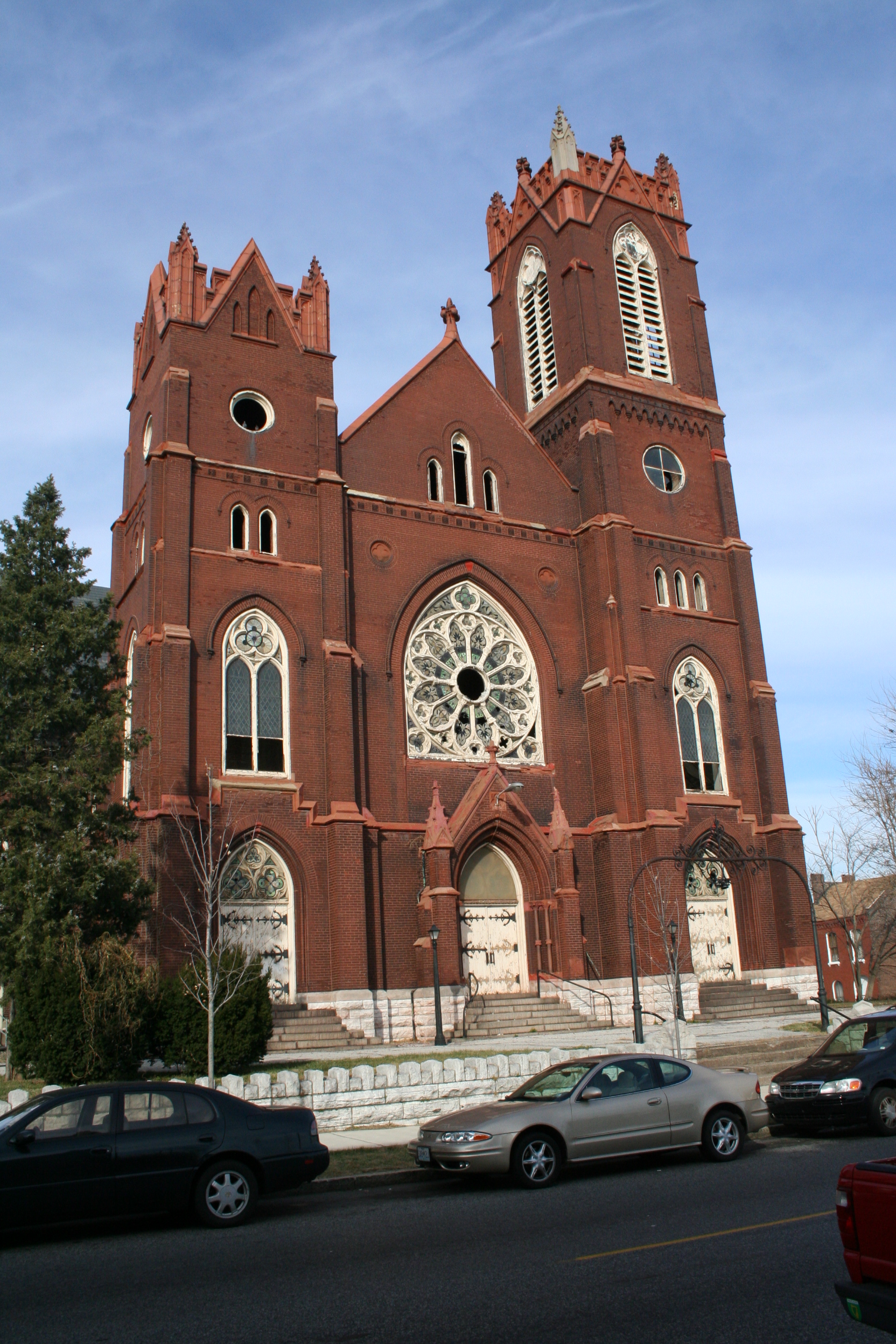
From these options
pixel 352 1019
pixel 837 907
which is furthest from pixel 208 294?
pixel 837 907

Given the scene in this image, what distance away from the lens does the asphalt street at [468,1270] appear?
21.3 ft

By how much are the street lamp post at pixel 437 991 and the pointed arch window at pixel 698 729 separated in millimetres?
9534

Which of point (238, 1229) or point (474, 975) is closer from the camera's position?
point (238, 1229)

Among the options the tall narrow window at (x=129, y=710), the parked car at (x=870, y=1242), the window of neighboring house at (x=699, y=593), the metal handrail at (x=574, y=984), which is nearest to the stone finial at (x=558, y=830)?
the metal handrail at (x=574, y=984)

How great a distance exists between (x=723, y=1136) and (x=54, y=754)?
13.1 metres

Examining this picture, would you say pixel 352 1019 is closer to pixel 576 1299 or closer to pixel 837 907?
pixel 576 1299

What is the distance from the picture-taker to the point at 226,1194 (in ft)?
32.6

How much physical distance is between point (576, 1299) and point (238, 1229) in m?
4.06

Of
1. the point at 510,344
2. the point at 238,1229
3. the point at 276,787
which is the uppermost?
the point at 510,344

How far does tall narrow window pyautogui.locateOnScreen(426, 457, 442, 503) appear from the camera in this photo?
30172 mm

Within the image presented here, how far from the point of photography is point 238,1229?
32.1 feet

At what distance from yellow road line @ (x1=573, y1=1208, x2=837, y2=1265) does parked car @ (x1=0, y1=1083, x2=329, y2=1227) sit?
10.7 ft

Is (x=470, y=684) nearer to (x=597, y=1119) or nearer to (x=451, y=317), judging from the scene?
(x=451, y=317)

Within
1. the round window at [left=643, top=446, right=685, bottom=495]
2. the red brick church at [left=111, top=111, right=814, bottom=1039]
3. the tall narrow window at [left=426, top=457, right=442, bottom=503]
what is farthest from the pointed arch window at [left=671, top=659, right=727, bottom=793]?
the tall narrow window at [left=426, top=457, right=442, bottom=503]
